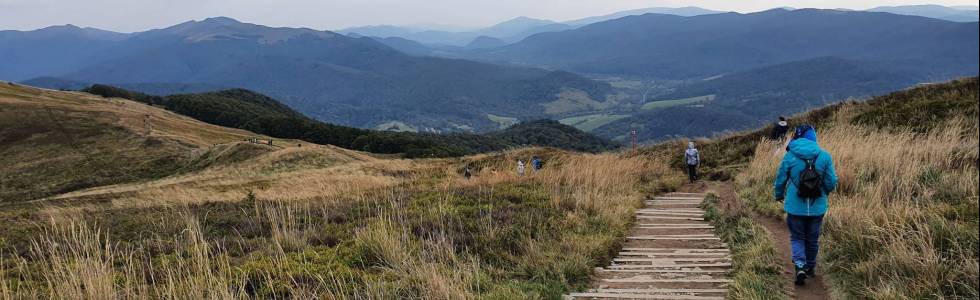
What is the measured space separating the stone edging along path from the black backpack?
1.22m

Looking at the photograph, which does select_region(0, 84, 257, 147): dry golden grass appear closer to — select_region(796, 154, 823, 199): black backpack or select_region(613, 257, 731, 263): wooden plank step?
select_region(613, 257, 731, 263): wooden plank step

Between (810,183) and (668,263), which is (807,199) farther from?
(668,263)

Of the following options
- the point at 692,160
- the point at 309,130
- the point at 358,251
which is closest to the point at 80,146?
the point at 309,130

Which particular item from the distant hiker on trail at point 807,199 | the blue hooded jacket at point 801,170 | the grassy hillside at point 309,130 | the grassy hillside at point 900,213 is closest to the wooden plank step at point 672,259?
the distant hiker on trail at point 807,199

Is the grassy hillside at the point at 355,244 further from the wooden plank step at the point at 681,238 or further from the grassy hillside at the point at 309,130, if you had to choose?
the grassy hillside at the point at 309,130

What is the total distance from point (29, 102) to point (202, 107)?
1674 inches

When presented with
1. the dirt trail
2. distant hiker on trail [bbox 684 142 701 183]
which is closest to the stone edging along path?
the dirt trail

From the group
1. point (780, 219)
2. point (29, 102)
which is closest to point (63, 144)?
→ point (29, 102)

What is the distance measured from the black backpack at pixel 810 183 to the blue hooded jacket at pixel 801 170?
0.10 meters

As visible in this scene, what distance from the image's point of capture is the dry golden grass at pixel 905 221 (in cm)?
460

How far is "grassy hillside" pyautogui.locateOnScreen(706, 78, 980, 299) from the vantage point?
182 inches

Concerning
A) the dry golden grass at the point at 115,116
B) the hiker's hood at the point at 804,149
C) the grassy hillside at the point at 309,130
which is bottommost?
the grassy hillside at the point at 309,130

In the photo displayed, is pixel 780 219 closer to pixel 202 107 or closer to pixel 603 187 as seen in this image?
pixel 603 187

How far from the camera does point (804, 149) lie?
6258 mm
